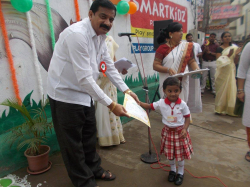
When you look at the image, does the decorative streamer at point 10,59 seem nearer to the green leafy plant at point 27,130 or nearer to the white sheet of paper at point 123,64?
the green leafy plant at point 27,130

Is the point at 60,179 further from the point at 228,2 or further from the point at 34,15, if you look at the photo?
the point at 228,2

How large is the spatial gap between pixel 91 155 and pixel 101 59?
40.9 inches

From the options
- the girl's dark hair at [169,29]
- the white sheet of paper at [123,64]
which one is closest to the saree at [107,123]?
the white sheet of paper at [123,64]

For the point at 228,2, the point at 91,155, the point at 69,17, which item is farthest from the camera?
the point at 228,2

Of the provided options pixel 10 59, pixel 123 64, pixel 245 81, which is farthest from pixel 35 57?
pixel 245 81

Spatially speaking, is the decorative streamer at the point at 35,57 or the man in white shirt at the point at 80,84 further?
the decorative streamer at the point at 35,57

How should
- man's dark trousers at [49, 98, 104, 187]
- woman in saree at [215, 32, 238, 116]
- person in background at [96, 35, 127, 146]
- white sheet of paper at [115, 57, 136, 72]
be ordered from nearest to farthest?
man's dark trousers at [49, 98, 104, 187] < white sheet of paper at [115, 57, 136, 72] < person in background at [96, 35, 127, 146] < woman in saree at [215, 32, 238, 116]

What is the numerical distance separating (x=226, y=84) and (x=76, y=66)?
3.86 m

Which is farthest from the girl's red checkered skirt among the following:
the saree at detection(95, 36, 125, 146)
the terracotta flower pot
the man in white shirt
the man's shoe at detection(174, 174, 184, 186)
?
the terracotta flower pot

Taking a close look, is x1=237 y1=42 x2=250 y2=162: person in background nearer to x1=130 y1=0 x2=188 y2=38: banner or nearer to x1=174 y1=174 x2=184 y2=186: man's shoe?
x1=174 y1=174 x2=184 y2=186: man's shoe

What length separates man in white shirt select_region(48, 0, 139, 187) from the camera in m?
1.46

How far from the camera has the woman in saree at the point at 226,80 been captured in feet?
13.6

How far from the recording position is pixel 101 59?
192 centimetres

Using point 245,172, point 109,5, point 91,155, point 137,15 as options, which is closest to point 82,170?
point 91,155
